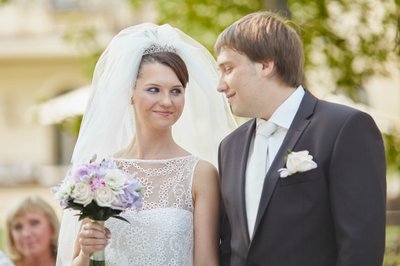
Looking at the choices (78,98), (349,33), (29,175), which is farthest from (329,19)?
(29,175)

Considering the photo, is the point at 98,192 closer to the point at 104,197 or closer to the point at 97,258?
the point at 104,197

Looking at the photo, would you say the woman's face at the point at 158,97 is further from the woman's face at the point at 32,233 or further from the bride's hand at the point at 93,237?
the woman's face at the point at 32,233

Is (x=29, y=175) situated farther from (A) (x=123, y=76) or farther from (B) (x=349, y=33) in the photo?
(A) (x=123, y=76)

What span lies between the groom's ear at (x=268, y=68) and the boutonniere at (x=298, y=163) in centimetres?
38

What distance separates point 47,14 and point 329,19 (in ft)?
65.1

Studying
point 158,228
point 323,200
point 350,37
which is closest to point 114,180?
point 158,228

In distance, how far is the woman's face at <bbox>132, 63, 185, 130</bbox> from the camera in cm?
479

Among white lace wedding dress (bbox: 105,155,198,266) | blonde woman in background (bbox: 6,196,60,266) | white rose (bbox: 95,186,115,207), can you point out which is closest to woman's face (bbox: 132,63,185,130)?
white lace wedding dress (bbox: 105,155,198,266)

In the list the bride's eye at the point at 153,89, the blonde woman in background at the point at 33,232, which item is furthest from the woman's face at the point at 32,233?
the bride's eye at the point at 153,89

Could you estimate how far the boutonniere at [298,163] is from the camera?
4.02 meters

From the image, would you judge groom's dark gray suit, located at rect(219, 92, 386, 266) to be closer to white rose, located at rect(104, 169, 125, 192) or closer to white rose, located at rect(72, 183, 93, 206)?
white rose, located at rect(104, 169, 125, 192)

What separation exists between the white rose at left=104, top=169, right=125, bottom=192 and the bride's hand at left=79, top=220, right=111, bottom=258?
0.74 ft

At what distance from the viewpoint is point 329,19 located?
34.0 ft

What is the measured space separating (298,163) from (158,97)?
1026mm
